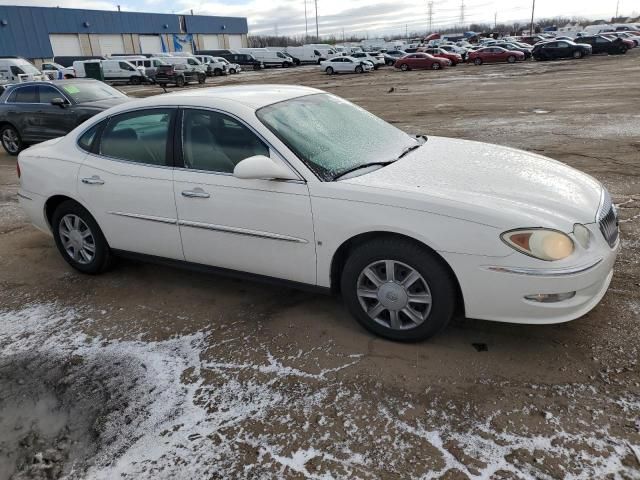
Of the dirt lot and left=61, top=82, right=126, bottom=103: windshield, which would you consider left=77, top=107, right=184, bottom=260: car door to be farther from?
left=61, top=82, right=126, bottom=103: windshield

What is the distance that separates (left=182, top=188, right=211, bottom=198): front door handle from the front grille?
2.56 m

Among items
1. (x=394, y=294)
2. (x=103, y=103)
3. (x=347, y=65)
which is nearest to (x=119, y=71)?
(x=347, y=65)

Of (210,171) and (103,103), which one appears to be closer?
(210,171)

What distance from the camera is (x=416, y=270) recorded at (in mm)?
3135

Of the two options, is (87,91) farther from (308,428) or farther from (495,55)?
(495,55)

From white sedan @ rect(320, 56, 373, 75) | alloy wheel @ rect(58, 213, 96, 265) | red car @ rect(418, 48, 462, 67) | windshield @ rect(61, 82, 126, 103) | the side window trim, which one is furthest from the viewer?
red car @ rect(418, 48, 462, 67)

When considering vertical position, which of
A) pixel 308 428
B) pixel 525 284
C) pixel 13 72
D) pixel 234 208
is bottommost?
pixel 308 428

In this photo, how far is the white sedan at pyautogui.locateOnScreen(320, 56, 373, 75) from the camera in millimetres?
40188

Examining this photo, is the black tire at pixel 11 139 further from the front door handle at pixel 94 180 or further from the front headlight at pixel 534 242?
the front headlight at pixel 534 242

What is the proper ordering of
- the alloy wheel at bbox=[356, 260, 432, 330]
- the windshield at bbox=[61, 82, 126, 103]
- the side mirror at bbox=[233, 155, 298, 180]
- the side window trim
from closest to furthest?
the alloy wheel at bbox=[356, 260, 432, 330]
the side mirror at bbox=[233, 155, 298, 180]
the side window trim
the windshield at bbox=[61, 82, 126, 103]

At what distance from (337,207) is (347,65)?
39.3 meters

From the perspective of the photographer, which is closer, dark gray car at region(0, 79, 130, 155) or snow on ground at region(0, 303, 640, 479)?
snow on ground at region(0, 303, 640, 479)

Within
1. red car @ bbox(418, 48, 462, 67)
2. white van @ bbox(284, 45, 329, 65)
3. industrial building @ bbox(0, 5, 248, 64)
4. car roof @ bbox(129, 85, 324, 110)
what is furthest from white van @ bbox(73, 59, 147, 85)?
car roof @ bbox(129, 85, 324, 110)

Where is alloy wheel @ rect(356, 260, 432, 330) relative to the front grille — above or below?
below
